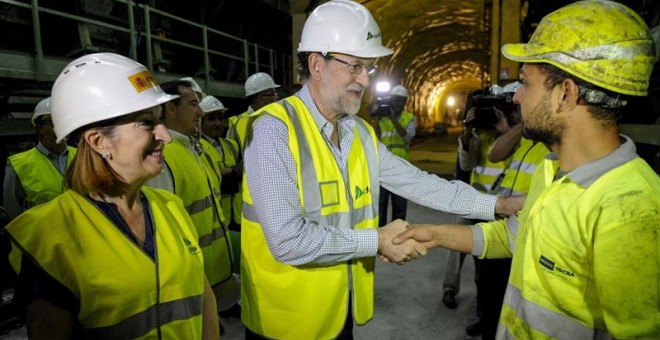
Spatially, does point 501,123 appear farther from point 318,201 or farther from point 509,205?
point 318,201

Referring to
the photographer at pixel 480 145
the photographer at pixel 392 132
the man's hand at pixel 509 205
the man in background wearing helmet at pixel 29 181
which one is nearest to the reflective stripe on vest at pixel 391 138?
the photographer at pixel 392 132

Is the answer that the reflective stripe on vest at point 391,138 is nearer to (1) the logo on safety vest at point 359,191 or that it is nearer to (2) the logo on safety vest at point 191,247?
(1) the logo on safety vest at point 359,191

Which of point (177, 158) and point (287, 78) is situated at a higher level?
point (287, 78)

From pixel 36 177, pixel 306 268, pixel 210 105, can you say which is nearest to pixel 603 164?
pixel 306 268

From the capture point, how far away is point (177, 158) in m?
2.85

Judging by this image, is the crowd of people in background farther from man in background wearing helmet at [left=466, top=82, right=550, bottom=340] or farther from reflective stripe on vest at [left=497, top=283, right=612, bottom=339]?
man in background wearing helmet at [left=466, top=82, right=550, bottom=340]

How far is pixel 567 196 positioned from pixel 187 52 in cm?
1044

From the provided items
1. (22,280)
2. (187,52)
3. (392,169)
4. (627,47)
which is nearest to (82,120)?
(22,280)

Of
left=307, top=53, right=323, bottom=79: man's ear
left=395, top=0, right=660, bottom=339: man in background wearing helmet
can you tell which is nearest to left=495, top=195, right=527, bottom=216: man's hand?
left=395, top=0, right=660, bottom=339: man in background wearing helmet

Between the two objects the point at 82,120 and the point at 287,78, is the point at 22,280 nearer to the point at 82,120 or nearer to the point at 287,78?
the point at 82,120

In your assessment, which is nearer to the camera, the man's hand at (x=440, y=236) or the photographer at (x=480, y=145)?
the man's hand at (x=440, y=236)

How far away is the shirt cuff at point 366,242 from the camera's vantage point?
73.6 inches

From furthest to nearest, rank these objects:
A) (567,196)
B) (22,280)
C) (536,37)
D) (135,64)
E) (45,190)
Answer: (45,190), (135,64), (536,37), (567,196), (22,280)

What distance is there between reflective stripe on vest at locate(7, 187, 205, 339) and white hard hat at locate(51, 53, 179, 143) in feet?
0.93
